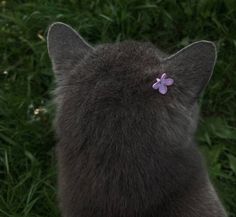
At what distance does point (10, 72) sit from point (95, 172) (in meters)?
1.86

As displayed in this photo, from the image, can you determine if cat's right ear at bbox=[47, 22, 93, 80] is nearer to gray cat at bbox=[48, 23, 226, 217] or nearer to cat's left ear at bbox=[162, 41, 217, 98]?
gray cat at bbox=[48, 23, 226, 217]

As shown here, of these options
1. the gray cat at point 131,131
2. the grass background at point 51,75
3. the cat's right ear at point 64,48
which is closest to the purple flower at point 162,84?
the gray cat at point 131,131

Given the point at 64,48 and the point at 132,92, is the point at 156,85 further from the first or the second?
the point at 64,48

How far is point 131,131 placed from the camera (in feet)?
7.53

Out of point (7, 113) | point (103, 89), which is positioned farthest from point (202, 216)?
point (7, 113)

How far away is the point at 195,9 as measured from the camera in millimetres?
4062

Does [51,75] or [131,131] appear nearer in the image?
[131,131]

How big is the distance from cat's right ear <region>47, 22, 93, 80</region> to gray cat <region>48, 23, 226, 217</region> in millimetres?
67

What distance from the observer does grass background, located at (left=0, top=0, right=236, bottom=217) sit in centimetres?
363

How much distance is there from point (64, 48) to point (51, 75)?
4.25 ft

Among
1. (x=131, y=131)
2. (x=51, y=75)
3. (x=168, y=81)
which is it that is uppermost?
(x=168, y=81)

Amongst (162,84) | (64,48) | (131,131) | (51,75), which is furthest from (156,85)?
(51,75)

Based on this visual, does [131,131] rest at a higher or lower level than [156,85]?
lower

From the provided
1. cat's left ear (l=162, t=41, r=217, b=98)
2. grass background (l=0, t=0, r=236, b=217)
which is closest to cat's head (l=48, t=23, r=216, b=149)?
cat's left ear (l=162, t=41, r=217, b=98)
